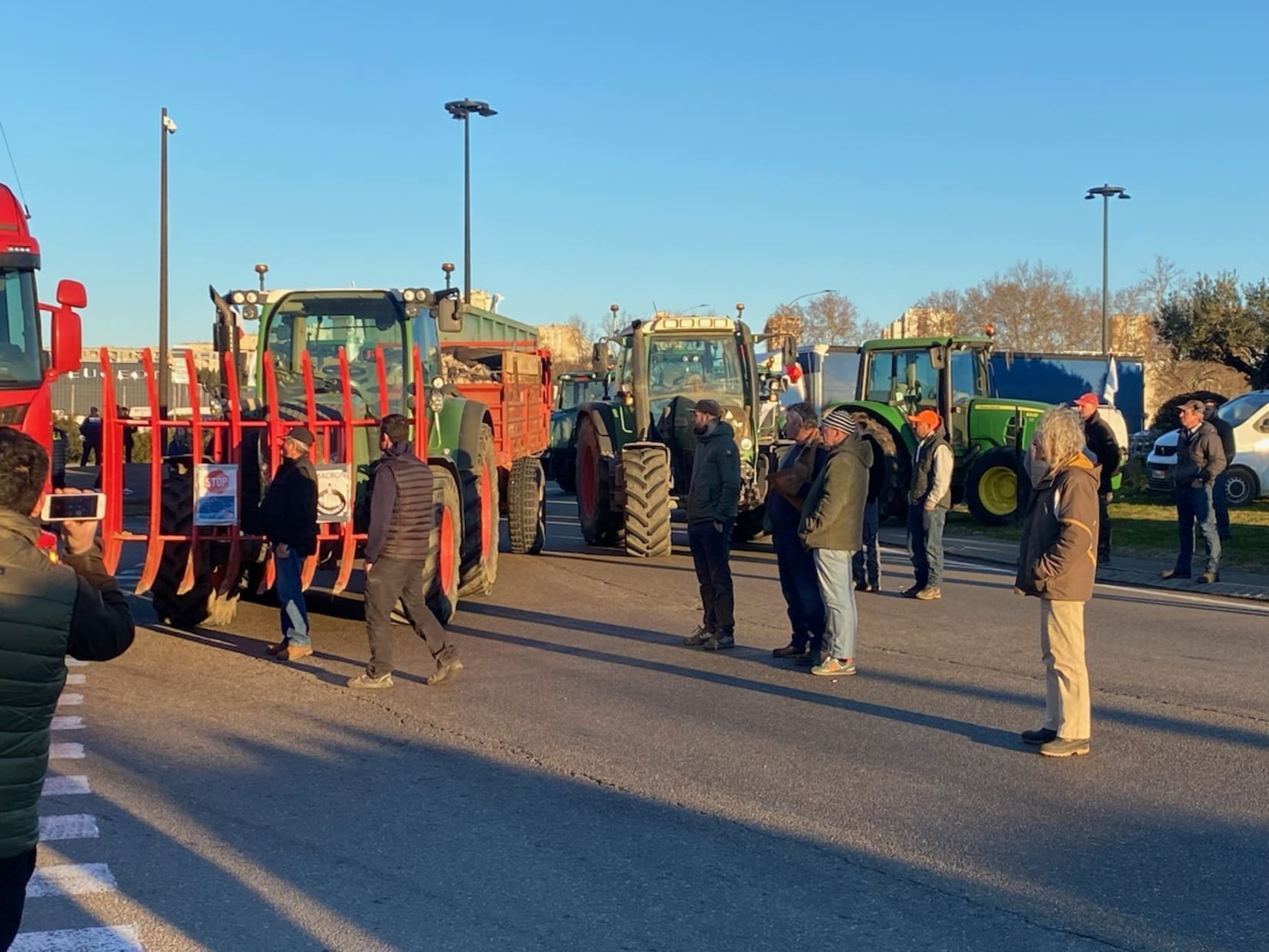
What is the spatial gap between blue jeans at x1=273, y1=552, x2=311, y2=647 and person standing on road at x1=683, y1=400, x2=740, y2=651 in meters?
2.82

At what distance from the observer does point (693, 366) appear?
16672 millimetres

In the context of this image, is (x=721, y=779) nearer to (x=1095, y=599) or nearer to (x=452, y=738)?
(x=452, y=738)

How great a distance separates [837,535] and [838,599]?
43 cm

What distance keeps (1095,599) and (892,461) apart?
7204mm

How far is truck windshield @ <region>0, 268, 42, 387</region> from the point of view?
9250 millimetres

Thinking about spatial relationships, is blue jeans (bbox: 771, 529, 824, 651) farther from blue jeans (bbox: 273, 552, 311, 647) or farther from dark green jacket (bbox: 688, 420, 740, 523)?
blue jeans (bbox: 273, 552, 311, 647)

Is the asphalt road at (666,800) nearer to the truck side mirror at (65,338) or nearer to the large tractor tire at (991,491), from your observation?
the truck side mirror at (65,338)

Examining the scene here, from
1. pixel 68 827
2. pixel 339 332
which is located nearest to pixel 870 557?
pixel 339 332

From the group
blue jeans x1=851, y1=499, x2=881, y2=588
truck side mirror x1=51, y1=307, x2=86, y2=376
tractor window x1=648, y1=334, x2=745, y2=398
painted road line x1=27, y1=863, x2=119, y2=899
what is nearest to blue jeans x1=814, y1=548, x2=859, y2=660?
blue jeans x1=851, y1=499, x2=881, y2=588

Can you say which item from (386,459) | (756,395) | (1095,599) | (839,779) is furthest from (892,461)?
(839,779)

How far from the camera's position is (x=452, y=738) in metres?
7.57

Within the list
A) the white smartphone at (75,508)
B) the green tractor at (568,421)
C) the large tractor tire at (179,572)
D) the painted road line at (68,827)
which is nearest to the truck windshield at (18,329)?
the large tractor tire at (179,572)

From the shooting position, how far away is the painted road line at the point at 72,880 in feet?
17.0

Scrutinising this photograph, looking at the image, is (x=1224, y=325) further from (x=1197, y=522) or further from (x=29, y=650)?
(x=29, y=650)
